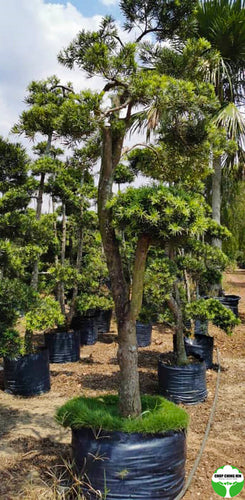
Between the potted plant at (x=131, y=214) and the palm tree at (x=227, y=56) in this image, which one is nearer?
the potted plant at (x=131, y=214)

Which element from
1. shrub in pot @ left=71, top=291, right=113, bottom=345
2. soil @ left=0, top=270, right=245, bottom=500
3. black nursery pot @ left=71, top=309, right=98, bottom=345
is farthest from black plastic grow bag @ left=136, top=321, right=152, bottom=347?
black nursery pot @ left=71, top=309, right=98, bottom=345

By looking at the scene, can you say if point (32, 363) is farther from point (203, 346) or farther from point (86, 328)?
point (86, 328)

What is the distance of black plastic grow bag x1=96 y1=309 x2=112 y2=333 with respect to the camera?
9148 millimetres

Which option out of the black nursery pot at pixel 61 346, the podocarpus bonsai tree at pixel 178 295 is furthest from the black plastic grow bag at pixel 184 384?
the black nursery pot at pixel 61 346

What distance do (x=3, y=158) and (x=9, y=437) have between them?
307 cm

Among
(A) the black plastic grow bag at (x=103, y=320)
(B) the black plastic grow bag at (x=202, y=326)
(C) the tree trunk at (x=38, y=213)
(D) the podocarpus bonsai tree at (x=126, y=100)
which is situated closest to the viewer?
(D) the podocarpus bonsai tree at (x=126, y=100)

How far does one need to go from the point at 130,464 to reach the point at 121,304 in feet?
3.54

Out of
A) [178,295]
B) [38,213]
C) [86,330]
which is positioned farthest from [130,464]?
[86,330]

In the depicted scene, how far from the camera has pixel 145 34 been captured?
287cm

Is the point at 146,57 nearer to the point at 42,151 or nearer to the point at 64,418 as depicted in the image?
the point at 64,418

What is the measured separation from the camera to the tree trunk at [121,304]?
9.83ft

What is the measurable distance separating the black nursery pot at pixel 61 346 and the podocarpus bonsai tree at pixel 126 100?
3662 millimetres

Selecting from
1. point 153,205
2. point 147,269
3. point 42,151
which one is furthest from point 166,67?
point 42,151

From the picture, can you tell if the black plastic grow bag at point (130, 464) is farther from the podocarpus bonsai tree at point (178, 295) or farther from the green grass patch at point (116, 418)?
the podocarpus bonsai tree at point (178, 295)
